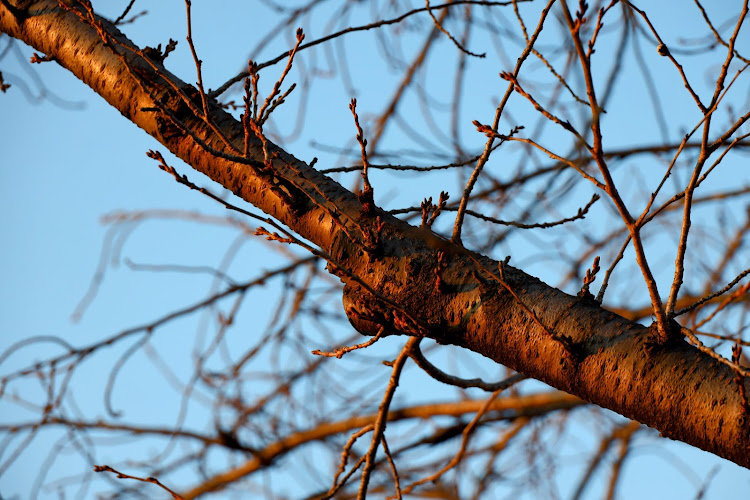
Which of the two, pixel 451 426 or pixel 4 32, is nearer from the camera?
pixel 4 32

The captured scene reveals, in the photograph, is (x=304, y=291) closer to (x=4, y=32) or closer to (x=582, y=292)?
(x=4, y=32)

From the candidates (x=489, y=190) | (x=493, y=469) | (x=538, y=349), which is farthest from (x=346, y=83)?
(x=538, y=349)

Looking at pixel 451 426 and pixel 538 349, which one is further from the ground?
pixel 451 426

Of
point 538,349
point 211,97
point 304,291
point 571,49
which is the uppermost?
point 571,49

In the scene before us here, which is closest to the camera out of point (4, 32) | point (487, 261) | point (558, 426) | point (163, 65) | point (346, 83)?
point (487, 261)

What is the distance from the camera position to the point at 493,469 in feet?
10.2

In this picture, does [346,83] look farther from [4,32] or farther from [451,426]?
[451,426]

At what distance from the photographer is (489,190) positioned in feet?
9.34

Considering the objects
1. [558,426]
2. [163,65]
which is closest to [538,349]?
[163,65]

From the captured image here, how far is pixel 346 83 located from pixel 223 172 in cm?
164

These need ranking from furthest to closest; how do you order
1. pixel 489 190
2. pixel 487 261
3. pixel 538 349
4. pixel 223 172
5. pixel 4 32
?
1. pixel 489 190
2. pixel 4 32
3. pixel 223 172
4. pixel 487 261
5. pixel 538 349

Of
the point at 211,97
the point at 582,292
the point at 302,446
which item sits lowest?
the point at 582,292

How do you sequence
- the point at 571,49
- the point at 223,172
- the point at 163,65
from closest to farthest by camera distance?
the point at 223,172 < the point at 163,65 < the point at 571,49

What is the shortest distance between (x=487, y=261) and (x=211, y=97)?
31.3 inches
